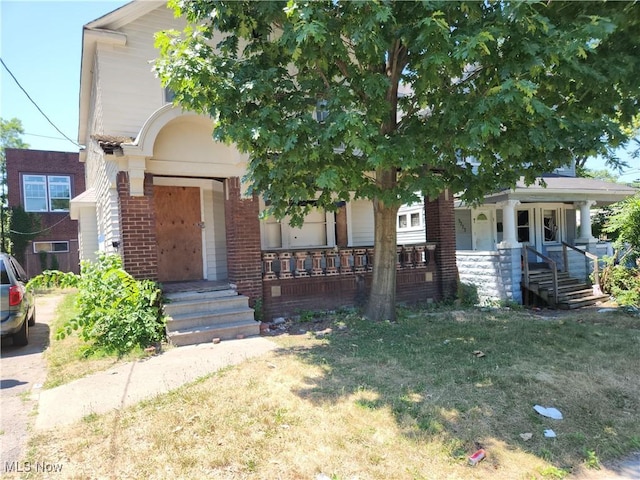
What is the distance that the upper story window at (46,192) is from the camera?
2188cm

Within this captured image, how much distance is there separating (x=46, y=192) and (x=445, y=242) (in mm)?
22288

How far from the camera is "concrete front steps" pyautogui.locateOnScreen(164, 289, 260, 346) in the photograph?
668 centimetres

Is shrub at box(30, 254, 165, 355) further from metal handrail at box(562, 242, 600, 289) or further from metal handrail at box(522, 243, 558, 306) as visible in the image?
metal handrail at box(562, 242, 600, 289)

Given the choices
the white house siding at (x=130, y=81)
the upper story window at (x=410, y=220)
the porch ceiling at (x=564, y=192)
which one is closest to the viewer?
the white house siding at (x=130, y=81)

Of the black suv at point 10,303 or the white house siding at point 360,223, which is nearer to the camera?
the black suv at point 10,303

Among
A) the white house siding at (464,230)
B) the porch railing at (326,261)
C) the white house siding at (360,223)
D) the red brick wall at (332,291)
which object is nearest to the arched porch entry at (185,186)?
the porch railing at (326,261)

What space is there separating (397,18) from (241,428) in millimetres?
5242

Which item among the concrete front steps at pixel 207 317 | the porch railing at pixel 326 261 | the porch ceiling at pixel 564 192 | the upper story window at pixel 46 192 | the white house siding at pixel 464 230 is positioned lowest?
the concrete front steps at pixel 207 317

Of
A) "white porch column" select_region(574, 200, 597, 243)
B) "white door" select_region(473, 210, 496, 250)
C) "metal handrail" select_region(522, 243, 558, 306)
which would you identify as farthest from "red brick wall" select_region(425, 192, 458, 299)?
"white porch column" select_region(574, 200, 597, 243)

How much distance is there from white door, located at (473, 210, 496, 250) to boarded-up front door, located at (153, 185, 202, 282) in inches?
404

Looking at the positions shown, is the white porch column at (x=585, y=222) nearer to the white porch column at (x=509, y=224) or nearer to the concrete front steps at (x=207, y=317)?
the white porch column at (x=509, y=224)

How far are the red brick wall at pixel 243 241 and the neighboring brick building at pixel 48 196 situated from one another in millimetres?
18506

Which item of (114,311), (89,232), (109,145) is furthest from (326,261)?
(89,232)

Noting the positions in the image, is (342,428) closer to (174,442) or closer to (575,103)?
(174,442)
